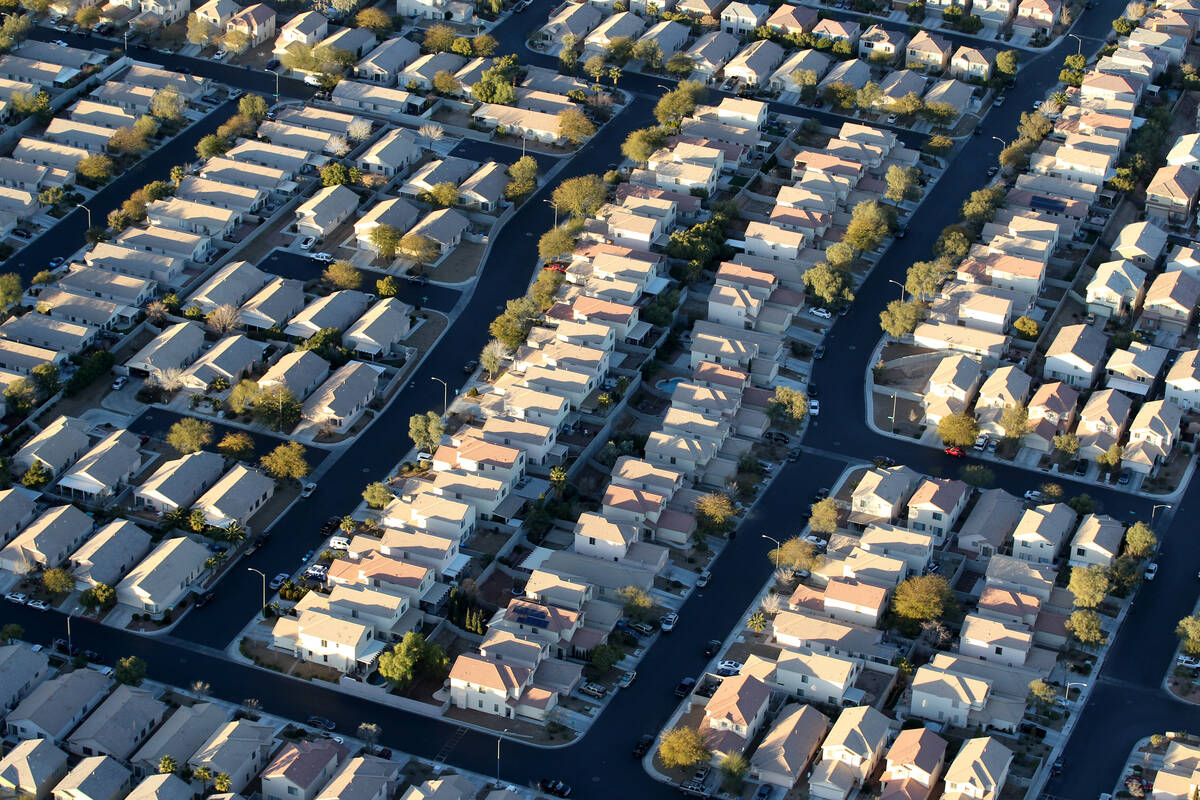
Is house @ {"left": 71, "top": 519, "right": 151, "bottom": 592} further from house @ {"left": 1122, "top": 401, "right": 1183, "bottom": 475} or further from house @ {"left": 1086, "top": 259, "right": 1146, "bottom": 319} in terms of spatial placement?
house @ {"left": 1086, "top": 259, "right": 1146, "bottom": 319}

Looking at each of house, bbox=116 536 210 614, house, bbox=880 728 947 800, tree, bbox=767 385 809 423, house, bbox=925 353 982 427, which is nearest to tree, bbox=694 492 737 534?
tree, bbox=767 385 809 423

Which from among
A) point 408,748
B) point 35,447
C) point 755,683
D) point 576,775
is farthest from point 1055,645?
point 35,447

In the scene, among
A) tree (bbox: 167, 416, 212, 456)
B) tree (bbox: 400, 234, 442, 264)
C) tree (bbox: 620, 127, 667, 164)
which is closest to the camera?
tree (bbox: 167, 416, 212, 456)

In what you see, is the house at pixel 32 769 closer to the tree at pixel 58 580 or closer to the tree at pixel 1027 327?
the tree at pixel 58 580

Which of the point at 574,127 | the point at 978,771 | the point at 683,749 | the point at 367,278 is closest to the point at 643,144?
the point at 574,127

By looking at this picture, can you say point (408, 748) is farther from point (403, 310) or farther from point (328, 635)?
point (403, 310)
